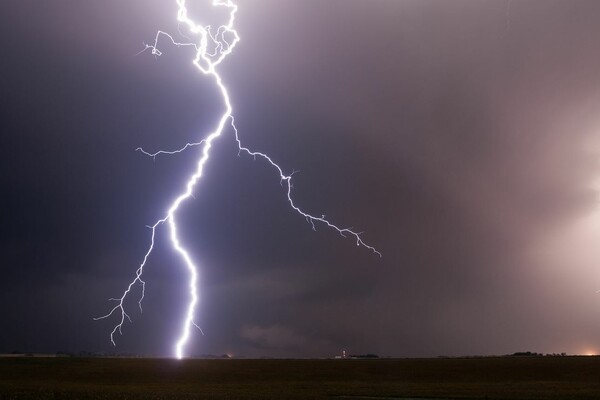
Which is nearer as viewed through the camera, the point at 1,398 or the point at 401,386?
the point at 1,398

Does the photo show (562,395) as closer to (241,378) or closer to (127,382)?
(241,378)

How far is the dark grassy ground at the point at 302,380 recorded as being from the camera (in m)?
33.3

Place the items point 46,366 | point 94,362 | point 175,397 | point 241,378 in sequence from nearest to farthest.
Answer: point 175,397 < point 241,378 < point 46,366 < point 94,362

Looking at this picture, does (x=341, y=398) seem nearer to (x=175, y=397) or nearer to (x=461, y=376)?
(x=175, y=397)

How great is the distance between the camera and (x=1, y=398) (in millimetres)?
26000

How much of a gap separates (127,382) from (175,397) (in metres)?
17.0

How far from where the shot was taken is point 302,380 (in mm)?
46781

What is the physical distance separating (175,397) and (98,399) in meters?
3.95

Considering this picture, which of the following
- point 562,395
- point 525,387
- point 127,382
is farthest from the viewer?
point 127,382

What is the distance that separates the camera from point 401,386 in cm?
4078

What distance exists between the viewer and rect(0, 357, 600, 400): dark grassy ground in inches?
1312

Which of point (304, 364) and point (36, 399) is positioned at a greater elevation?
point (304, 364)

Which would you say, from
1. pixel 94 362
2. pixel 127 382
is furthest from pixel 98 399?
pixel 94 362

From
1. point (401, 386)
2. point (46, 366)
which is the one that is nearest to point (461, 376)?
point (401, 386)
